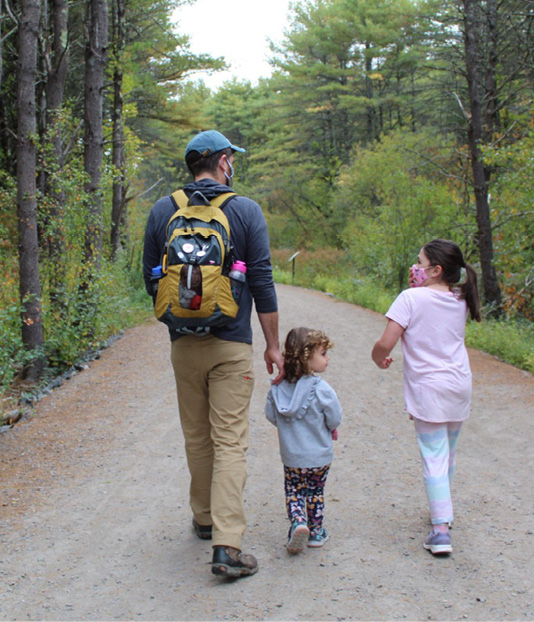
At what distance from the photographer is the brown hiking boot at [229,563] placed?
3.38m

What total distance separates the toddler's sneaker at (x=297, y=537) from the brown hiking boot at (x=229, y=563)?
0.33m

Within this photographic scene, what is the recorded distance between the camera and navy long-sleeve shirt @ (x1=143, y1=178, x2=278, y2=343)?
3.61m

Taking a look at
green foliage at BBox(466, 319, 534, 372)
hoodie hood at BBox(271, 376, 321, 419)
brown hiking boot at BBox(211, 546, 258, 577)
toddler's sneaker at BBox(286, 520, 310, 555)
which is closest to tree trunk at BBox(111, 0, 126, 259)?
green foliage at BBox(466, 319, 534, 372)

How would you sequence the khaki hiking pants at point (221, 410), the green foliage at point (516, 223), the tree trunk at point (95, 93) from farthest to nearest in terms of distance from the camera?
1. the green foliage at point (516, 223)
2. the tree trunk at point (95, 93)
3. the khaki hiking pants at point (221, 410)

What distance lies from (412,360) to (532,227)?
440 inches

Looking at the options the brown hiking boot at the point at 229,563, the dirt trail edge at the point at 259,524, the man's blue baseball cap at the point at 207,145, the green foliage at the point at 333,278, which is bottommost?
the green foliage at the point at 333,278

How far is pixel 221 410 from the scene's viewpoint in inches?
A: 144

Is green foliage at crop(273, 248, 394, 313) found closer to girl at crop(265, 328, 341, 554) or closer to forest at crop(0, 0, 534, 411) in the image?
forest at crop(0, 0, 534, 411)

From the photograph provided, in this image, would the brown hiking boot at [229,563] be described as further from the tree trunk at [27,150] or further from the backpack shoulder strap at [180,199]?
the tree trunk at [27,150]

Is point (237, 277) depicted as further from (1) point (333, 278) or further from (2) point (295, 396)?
(1) point (333, 278)

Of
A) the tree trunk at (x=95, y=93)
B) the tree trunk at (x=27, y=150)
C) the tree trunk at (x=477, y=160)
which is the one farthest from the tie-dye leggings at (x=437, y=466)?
the tree trunk at (x=477, y=160)

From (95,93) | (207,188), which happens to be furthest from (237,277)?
(95,93)

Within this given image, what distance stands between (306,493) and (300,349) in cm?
85

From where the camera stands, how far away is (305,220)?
39281mm
